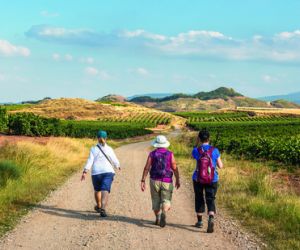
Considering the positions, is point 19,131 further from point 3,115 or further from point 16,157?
point 16,157

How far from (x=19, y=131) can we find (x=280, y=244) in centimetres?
3001

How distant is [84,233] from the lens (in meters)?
8.44

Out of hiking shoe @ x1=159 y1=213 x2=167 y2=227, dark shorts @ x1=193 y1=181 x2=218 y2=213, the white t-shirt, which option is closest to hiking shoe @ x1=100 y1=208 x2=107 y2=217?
the white t-shirt

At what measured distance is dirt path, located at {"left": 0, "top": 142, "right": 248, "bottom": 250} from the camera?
7715mm

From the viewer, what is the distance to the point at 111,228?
29.2 feet

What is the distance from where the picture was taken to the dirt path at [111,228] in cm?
771

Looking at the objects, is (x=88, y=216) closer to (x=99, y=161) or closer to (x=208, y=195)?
(x=99, y=161)

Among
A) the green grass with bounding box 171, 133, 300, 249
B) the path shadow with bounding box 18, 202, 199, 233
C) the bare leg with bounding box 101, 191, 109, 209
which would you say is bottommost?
the path shadow with bounding box 18, 202, 199, 233

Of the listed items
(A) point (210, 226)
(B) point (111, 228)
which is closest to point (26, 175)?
(B) point (111, 228)

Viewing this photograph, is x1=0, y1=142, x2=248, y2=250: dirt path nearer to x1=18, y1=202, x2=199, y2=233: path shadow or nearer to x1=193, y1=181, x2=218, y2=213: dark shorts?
x1=18, y1=202, x2=199, y2=233: path shadow

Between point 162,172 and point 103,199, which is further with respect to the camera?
point 103,199

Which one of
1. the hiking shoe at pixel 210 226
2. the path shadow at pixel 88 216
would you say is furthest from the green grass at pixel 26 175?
the hiking shoe at pixel 210 226

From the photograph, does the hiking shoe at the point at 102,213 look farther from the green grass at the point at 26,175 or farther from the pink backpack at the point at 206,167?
the pink backpack at the point at 206,167

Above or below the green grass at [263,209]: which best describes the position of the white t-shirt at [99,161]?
above
